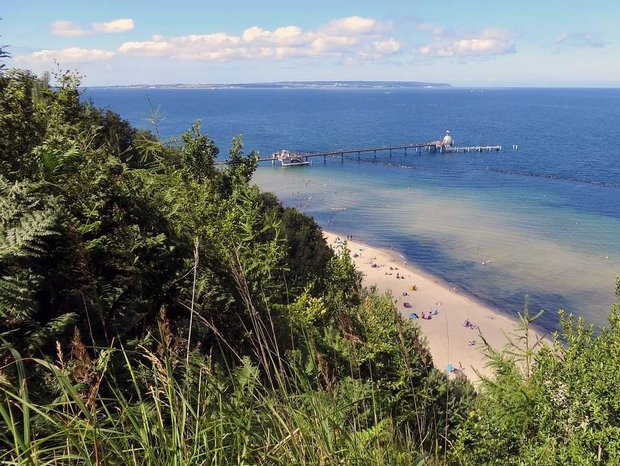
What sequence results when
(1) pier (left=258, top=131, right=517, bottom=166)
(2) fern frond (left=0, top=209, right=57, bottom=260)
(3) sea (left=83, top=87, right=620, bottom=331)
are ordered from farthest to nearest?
(1) pier (left=258, top=131, right=517, bottom=166) → (3) sea (left=83, top=87, right=620, bottom=331) → (2) fern frond (left=0, top=209, right=57, bottom=260)

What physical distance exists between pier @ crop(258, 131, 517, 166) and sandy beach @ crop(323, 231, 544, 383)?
38575 mm

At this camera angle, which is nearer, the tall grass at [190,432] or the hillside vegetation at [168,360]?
the tall grass at [190,432]

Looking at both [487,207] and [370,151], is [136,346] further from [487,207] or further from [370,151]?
[370,151]

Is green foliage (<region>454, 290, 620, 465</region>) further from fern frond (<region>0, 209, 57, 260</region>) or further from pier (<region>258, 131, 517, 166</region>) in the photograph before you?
pier (<region>258, 131, 517, 166</region>)

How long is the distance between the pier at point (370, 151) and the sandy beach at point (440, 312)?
3857 centimetres

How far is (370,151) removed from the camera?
273 ft

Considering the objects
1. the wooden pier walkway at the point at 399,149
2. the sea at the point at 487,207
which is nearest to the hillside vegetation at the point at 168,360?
the sea at the point at 487,207

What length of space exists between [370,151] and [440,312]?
5931 cm

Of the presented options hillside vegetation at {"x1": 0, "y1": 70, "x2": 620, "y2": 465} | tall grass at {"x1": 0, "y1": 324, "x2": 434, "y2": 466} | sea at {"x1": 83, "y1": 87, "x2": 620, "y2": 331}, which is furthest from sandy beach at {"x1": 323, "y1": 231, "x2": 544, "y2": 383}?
tall grass at {"x1": 0, "y1": 324, "x2": 434, "y2": 466}

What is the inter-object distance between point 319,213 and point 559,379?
1598 inches

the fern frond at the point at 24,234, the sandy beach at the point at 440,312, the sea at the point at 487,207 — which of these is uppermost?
the fern frond at the point at 24,234

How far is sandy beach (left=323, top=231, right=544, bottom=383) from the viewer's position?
23.0 meters

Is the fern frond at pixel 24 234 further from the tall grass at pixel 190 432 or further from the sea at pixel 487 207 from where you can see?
the sea at pixel 487 207

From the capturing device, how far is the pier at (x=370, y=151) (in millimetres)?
72625
